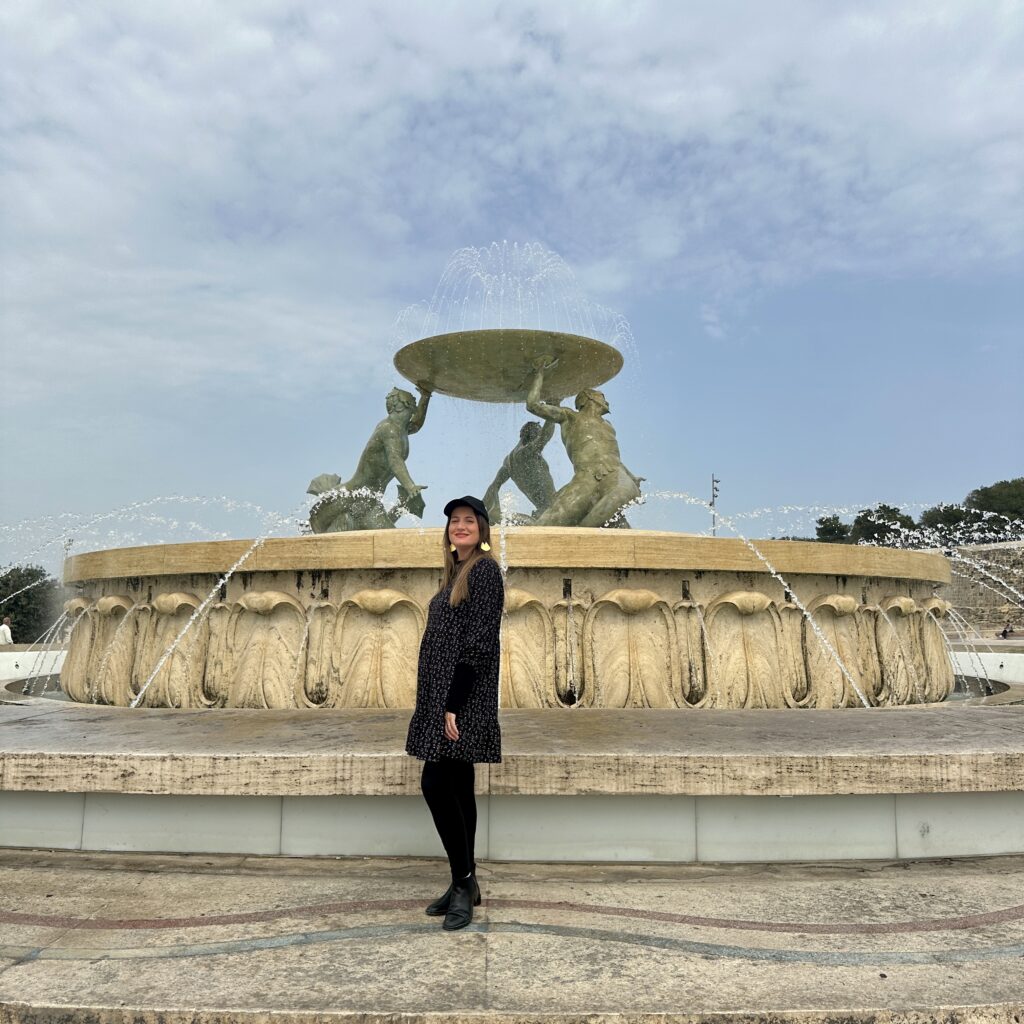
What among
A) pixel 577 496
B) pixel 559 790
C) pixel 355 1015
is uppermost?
pixel 577 496

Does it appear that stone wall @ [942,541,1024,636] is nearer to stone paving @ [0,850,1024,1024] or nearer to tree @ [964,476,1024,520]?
tree @ [964,476,1024,520]

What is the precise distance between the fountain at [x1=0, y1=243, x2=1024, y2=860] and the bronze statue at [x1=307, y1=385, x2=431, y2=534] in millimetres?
2098

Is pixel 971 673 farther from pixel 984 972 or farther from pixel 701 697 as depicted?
pixel 984 972

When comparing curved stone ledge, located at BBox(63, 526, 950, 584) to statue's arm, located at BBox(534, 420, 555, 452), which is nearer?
curved stone ledge, located at BBox(63, 526, 950, 584)

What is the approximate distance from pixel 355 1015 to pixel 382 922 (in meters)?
0.65

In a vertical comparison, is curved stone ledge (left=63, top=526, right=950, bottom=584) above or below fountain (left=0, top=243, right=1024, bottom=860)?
above

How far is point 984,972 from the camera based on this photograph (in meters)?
2.26

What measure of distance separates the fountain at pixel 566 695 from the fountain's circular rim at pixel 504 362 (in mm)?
1273

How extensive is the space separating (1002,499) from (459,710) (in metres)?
72.8

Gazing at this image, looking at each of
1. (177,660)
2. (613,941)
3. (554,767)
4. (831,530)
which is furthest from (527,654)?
(831,530)

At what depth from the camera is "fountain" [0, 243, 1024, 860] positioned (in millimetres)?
3184

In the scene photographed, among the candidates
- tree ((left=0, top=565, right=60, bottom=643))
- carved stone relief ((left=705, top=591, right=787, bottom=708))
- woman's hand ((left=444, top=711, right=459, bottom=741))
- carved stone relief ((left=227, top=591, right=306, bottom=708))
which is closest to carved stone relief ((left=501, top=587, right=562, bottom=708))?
carved stone relief ((left=705, top=591, right=787, bottom=708))

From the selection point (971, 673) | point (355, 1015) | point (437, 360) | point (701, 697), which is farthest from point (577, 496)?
point (355, 1015)

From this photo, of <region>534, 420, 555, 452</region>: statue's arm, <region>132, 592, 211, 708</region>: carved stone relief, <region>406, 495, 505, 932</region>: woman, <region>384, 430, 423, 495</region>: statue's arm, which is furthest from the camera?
<region>534, 420, 555, 452</region>: statue's arm
